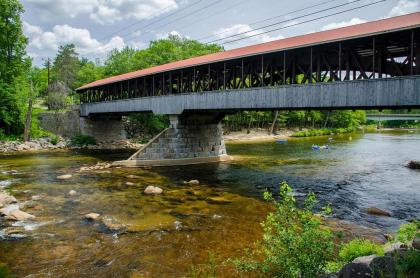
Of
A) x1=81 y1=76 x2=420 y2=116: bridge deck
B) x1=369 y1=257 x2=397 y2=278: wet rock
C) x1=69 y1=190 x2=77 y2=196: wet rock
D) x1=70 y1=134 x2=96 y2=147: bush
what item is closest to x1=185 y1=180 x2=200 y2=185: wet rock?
x1=81 y1=76 x2=420 y2=116: bridge deck

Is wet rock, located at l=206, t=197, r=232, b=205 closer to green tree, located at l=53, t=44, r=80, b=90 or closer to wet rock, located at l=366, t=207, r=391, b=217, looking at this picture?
wet rock, located at l=366, t=207, r=391, b=217

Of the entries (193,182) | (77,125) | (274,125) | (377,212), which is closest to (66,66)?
(77,125)

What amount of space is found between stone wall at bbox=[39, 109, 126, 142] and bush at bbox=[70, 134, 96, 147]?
1.97m

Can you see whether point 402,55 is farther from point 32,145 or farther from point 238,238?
point 32,145

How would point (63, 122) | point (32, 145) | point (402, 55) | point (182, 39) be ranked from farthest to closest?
point (182, 39)
point (63, 122)
point (32, 145)
point (402, 55)

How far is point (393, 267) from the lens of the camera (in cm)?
465

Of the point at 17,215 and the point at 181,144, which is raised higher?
the point at 181,144

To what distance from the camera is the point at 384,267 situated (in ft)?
15.7

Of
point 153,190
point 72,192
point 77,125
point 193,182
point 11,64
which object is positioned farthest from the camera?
point 77,125

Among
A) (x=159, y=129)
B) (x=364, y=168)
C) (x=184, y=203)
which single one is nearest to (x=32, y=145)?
(x=159, y=129)

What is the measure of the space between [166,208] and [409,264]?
9.67 m

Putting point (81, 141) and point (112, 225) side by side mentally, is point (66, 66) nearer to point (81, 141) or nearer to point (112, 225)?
point (81, 141)

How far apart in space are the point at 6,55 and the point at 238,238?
36.6 metres

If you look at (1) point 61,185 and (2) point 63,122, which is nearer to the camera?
(1) point 61,185
